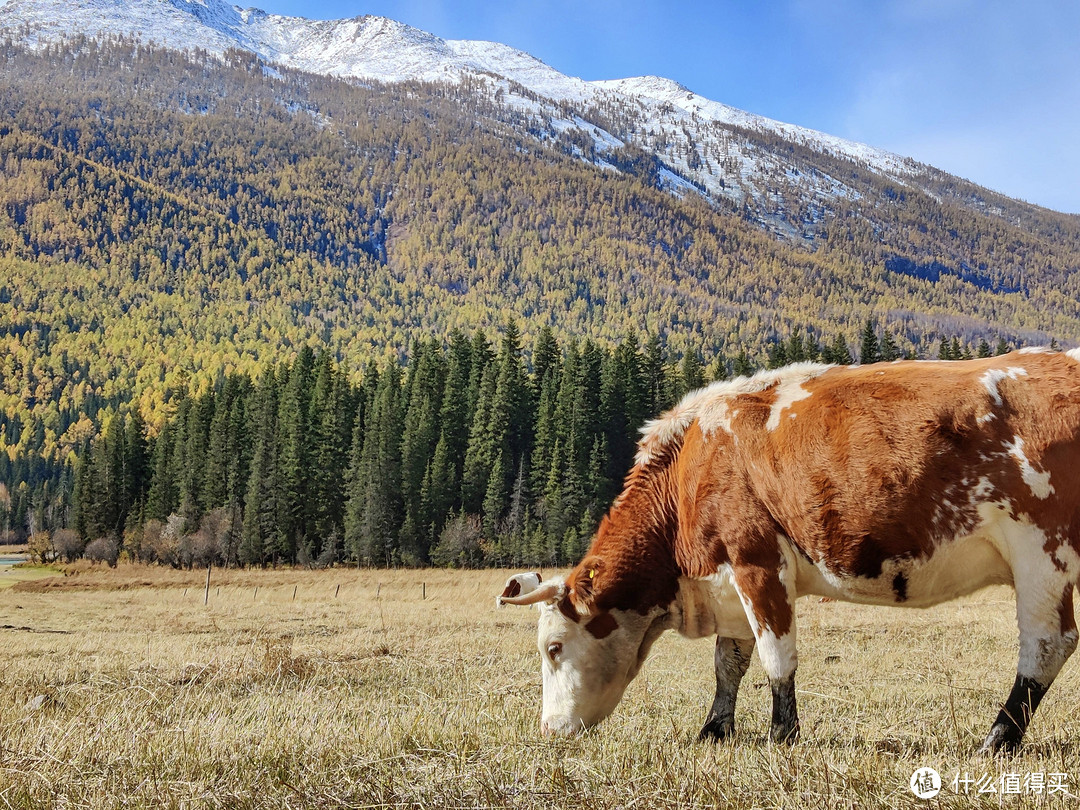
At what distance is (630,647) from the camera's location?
648cm

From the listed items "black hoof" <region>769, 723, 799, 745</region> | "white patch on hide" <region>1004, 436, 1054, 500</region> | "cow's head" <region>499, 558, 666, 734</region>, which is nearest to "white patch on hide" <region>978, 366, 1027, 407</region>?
"white patch on hide" <region>1004, 436, 1054, 500</region>

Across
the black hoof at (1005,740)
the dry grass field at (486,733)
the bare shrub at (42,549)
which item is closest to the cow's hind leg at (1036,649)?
the black hoof at (1005,740)

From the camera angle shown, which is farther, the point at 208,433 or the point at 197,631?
the point at 208,433

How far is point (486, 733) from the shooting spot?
5531 millimetres

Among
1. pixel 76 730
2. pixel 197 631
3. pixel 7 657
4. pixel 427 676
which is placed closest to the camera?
pixel 76 730

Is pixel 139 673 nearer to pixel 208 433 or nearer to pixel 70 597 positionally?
pixel 70 597

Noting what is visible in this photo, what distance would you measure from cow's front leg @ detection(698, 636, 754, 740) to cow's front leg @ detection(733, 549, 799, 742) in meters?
0.68

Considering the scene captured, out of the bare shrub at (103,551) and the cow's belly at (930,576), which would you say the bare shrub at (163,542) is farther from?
the cow's belly at (930,576)

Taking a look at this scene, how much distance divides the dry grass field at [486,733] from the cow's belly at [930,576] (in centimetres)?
72

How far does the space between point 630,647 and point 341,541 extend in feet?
225

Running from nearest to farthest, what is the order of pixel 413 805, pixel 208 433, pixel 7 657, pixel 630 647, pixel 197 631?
pixel 413 805
pixel 630 647
pixel 7 657
pixel 197 631
pixel 208 433

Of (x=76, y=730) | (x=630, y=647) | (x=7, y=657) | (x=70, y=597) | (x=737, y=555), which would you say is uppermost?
(x=737, y=555)

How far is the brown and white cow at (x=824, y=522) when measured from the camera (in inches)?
196

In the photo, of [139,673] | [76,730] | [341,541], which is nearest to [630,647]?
[76,730]
